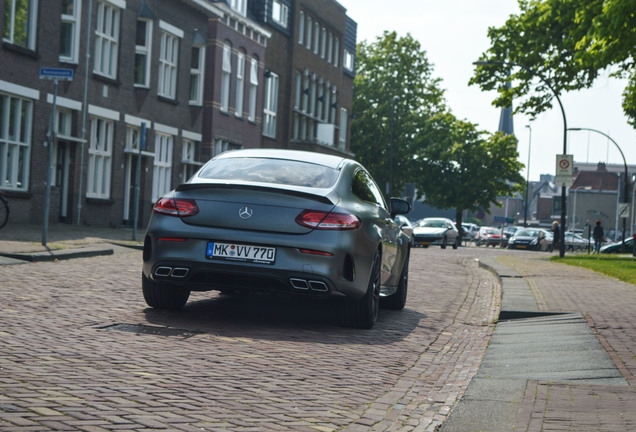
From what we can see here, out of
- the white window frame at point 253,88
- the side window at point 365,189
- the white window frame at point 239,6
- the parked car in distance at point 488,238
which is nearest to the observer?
the side window at point 365,189

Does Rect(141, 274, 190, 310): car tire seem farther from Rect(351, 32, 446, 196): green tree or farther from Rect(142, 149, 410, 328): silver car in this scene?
Rect(351, 32, 446, 196): green tree

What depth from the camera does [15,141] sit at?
24.2m

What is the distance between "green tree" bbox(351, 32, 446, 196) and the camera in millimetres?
75062

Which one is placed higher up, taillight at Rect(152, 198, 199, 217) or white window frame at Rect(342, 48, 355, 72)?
white window frame at Rect(342, 48, 355, 72)

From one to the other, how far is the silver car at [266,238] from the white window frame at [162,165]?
24287 mm

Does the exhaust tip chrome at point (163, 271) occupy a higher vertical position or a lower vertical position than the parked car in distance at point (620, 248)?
higher

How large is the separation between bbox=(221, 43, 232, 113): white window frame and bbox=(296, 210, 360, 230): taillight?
100 feet

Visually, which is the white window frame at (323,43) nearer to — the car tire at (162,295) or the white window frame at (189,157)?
the white window frame at (189,157)

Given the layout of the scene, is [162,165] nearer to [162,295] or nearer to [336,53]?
[162,295]

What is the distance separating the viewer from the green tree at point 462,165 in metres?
73.7

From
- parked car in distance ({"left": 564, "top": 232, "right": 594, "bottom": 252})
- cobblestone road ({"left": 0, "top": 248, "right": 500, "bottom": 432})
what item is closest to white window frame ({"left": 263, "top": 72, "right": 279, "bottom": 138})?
parked car in distance ({"left": 564, "top": 232, "right": 594, "bottom": 252})

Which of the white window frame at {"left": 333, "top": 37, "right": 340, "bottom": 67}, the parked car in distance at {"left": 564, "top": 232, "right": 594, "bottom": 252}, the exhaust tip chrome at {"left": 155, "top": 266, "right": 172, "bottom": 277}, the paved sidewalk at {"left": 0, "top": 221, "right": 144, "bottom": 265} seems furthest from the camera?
the parked car in distance at {"left": 564, "top": 232, "right": 594, "bottom": 252}

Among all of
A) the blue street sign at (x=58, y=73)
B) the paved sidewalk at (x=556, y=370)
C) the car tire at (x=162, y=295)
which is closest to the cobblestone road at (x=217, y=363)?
the car tire at (x=162, y=295)

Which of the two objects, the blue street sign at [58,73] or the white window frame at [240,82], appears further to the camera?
the white window frame at [240,82]
